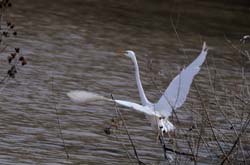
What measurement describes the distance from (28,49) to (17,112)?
351 centimetres

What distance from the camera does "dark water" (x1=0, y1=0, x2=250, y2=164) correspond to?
301 inches

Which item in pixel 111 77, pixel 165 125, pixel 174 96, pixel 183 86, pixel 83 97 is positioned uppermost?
pixel 83 97

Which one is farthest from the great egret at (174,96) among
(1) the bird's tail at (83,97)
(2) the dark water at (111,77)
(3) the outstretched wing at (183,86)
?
(1) the bird's tail at (83,97)

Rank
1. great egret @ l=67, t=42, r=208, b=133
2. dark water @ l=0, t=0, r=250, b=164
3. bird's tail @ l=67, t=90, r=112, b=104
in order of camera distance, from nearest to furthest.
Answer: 1. bird's tail @ l=67, t=90, r=112, b=104
2. great egret @ l=67, t=42, r=208, b=133
3. dark water @ l=0, t=0, r=250, b=164

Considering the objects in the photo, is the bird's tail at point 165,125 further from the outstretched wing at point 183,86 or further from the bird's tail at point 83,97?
the bird's tail at point 83,97

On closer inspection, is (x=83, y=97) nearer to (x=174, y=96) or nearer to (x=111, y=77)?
(x=174, y=96)

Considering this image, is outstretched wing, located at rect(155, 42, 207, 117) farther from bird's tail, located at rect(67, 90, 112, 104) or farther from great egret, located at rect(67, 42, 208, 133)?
bird's tail, located at rect(67, 90, 112, 104)

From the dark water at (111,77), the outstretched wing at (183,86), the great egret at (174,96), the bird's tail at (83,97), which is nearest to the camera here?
the bird's tail at (83,97)

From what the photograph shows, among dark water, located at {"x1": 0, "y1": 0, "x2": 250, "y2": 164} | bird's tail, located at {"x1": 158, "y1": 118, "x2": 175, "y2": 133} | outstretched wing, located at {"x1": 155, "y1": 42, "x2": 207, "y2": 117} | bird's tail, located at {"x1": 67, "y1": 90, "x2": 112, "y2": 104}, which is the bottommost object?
dark water, located at {"x1": 0, "y1": 0, "x2": 250, "y2": 164}

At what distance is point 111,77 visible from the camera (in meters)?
11.5

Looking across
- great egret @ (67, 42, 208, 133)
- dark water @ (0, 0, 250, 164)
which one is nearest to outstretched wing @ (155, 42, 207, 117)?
great egret @ (67, 42, 208, 133)

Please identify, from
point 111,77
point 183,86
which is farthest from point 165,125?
point 111,77

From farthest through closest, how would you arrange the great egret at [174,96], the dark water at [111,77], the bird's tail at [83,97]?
the dark water at [111,77], the great egret at [174,96], the bird's tail at [83,97]

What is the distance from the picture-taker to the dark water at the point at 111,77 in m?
7.64
